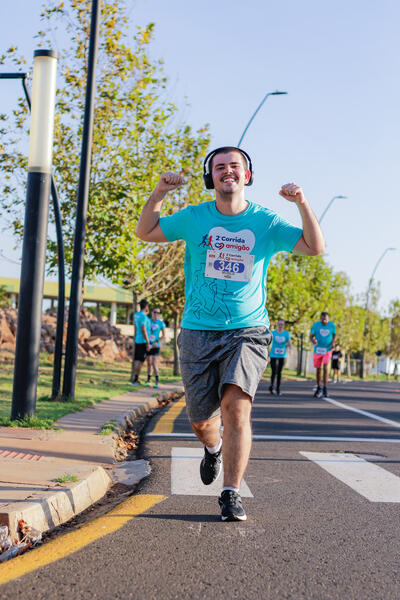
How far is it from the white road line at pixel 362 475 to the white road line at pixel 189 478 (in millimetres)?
877

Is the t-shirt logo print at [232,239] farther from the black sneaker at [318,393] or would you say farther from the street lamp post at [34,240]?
the black sneaker at [318,393]

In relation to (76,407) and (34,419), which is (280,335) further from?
(34,419)

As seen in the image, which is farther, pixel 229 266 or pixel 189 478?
pixel 189 478

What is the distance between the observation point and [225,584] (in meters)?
3.18

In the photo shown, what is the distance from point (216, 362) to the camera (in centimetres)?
451

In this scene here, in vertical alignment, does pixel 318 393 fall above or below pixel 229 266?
below

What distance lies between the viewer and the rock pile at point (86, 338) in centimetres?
2391

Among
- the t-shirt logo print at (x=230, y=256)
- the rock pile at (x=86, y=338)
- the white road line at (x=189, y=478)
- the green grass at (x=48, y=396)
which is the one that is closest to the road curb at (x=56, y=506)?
the white road line at (x=189, y=478)

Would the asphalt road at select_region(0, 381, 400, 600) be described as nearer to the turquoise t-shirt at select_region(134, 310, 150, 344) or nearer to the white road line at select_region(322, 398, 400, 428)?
the white road line at select_region(322, 398, 400, 428)

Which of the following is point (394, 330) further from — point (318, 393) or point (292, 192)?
point (292, 192)

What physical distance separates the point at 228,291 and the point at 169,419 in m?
5.93

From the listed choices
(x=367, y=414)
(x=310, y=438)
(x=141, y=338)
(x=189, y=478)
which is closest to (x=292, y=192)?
(x=189, y=478)

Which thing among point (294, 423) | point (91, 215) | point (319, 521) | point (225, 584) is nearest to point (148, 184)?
point (91, 215)

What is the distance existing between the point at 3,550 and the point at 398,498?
2.86 m
